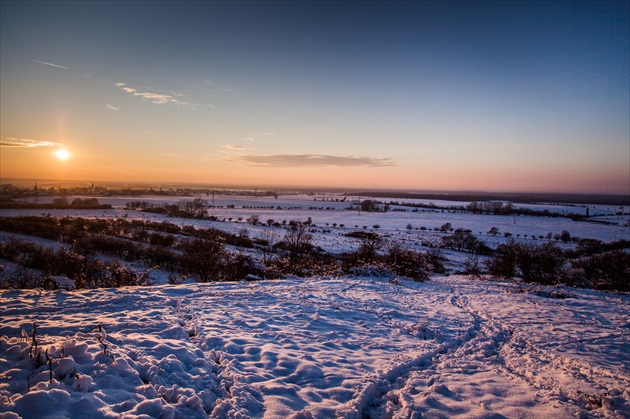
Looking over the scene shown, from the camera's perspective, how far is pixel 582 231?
61844 mm

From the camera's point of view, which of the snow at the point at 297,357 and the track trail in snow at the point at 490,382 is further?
the track trail in snow at the point at 490,382

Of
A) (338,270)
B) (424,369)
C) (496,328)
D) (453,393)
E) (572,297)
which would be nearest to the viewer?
(453,393)

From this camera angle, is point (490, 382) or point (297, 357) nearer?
point (490, 382)

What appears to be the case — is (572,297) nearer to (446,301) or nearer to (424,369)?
(446,301)

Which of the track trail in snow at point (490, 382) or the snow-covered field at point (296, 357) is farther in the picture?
the track trail in snow at point (490, 382)

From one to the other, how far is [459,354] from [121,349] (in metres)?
6.60

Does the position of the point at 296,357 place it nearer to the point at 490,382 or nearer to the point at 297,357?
the point at 297,357

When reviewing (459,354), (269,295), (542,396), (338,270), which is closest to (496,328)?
(459,354)

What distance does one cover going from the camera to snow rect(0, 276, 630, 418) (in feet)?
13.0

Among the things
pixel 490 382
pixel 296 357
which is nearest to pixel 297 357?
pixel 296 357

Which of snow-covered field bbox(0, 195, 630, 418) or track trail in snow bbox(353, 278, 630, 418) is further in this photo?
track trail in snow bbox(353, 278, 630, 418)

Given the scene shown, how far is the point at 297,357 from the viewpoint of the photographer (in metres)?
5.70

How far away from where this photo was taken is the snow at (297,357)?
395 cm

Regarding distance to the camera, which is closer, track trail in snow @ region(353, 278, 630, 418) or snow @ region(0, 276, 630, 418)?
snow @ region(0, 276, 630, 418)
